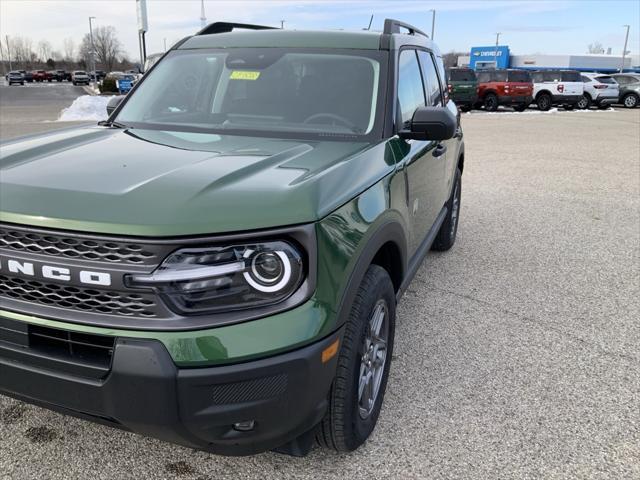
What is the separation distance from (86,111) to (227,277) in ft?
71.8

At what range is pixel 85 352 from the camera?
196 centimetres

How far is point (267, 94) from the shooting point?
334 cm

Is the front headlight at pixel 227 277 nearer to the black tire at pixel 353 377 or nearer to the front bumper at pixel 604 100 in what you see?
the black tire at pixel 353 377

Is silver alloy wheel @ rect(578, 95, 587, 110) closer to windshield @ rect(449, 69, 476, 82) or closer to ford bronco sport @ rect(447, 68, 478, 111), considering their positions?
ford bronco sport @ rect(447, 68, 478, 111)

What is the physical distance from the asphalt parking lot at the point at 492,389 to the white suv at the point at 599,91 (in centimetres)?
2302

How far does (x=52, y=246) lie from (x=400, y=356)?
2279 mm

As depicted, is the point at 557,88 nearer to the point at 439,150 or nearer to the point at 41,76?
the point at 439,150

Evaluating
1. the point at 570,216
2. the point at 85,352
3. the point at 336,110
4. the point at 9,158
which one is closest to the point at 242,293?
the point at 85,352

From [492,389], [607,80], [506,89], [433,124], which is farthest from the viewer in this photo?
[607,80]

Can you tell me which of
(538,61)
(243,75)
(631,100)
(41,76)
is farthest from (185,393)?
(41,76)

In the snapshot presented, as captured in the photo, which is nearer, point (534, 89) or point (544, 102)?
point (534, 89)

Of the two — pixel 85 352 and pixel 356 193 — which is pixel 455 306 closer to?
pixel 356 193

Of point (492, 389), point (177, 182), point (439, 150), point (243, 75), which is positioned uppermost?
point (243, 75)

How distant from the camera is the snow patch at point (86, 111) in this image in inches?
768
